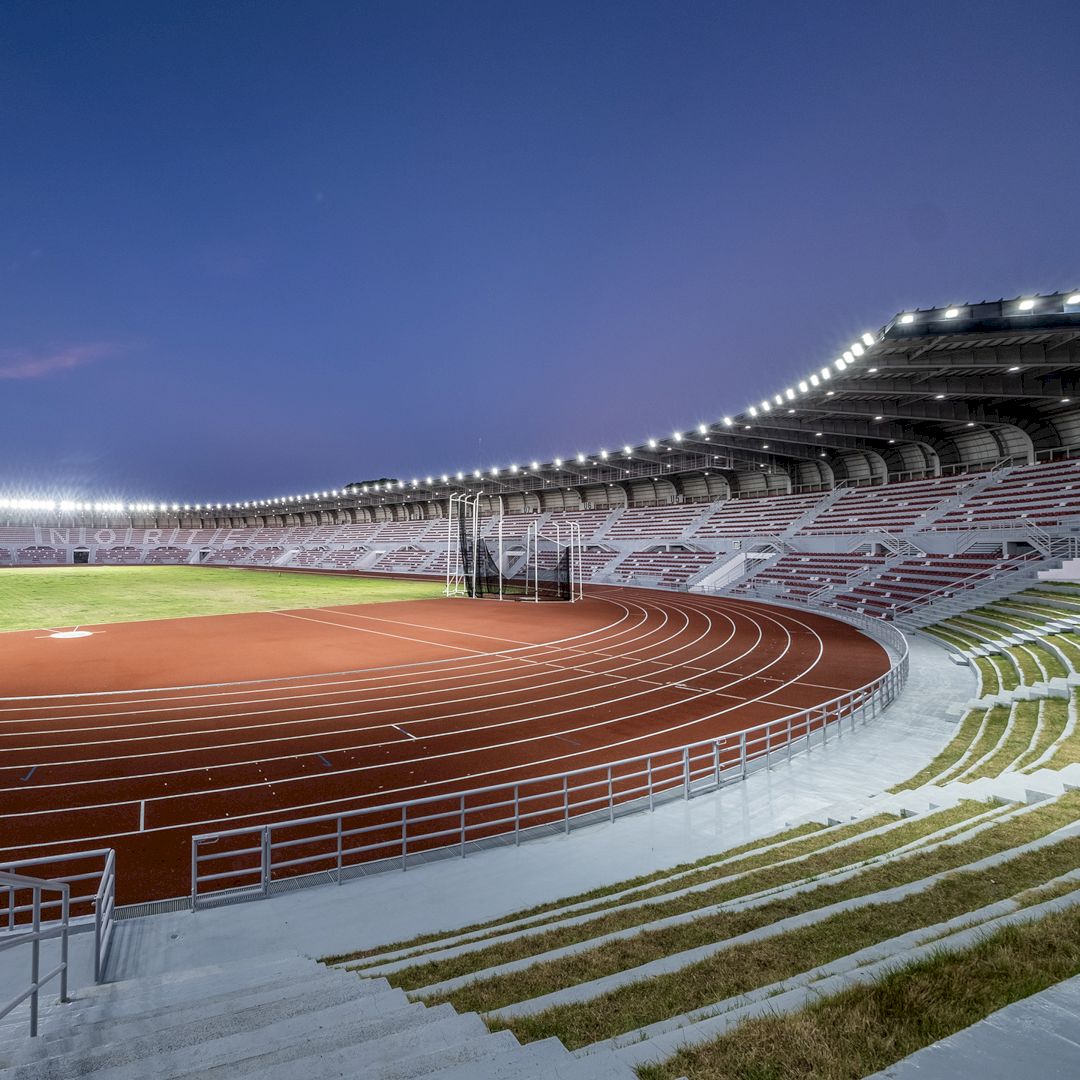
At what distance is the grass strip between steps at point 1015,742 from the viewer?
9976 mm

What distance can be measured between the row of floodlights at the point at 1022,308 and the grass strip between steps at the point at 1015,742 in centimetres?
1301

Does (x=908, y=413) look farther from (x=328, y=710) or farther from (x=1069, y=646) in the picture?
(x=328, y=710)

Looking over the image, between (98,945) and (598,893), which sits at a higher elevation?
(98,945)

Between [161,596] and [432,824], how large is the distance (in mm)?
42844

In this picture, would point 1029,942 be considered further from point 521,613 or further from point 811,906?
point 521,613

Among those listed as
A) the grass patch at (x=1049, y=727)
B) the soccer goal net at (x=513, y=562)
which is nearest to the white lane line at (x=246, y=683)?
the grass patch at (x=1049, y=727)

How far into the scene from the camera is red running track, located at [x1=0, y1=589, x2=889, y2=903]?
10.3 meters

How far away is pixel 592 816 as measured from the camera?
9414mm

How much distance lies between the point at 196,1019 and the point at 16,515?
138 m

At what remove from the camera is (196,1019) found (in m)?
4.11

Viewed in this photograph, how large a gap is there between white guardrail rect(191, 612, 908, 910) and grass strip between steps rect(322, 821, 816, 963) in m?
1.13

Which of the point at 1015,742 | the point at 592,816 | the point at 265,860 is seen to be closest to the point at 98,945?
the point at 265,860

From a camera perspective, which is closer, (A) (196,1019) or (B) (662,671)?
(A) (196,1019)

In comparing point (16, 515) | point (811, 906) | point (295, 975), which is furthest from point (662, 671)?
point (16, 515)
